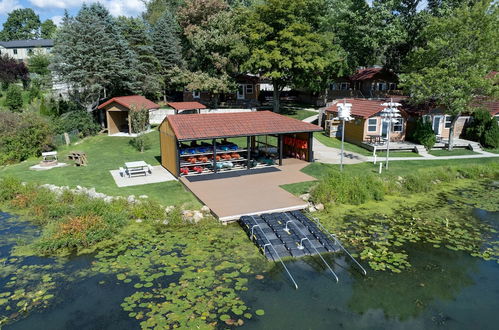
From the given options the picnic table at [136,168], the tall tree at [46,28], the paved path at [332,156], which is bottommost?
the paved path at [332,156]

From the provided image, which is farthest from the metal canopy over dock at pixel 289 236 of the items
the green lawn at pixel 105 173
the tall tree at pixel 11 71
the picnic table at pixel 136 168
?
the tall tree at pixel 11 71

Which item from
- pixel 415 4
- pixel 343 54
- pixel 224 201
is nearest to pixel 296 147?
pixel 224 201

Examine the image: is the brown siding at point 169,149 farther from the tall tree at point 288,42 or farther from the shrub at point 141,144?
the tall tree at point 288,42

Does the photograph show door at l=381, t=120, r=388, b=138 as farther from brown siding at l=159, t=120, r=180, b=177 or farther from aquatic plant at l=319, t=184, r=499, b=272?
brown siding at l=159, t=120, r=180, b=177

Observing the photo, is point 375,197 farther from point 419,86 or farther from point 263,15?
point 263,15

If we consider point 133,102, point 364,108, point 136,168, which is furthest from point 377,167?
point 133,102
